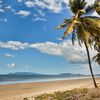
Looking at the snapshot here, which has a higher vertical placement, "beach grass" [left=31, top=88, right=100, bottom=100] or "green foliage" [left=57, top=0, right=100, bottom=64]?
"green foliage" [left=57, top=0, right=100, bottom=64]

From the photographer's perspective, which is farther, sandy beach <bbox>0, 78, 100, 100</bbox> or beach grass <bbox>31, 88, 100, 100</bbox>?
sandy beach <bbox>0, 78, 100, 100</bbox>

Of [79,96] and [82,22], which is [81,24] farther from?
[79,96]

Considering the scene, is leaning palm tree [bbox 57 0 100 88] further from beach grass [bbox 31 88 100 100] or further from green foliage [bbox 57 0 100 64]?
beach grass [bbox 31 88 100 100]

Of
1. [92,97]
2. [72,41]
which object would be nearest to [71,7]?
[72,41]

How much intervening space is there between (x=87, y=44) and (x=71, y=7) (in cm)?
376

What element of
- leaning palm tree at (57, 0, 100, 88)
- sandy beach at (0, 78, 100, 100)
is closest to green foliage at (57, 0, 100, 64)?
leaning palm tree at (57, 0, 100, 88)

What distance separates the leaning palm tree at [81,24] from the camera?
82.1 ft

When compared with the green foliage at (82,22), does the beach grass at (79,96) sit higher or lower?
lower

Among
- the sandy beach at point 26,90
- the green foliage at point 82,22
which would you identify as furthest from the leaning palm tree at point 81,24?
the sandy beach at point 26,90

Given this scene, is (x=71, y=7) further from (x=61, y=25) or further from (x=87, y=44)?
(x=87, y=44)

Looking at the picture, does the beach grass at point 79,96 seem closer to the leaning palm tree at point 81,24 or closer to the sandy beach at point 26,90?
the sandy beach at point 26,90

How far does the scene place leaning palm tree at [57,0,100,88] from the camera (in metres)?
25.0

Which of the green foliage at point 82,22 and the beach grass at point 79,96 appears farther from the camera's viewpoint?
the green foliage at point 82,22

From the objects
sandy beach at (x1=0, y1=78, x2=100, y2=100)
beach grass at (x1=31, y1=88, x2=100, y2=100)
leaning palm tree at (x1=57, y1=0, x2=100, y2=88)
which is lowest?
beach grass at (x1=31, y1=88, x2=100, y2=100)
